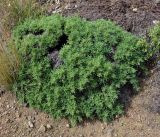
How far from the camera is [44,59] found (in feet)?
13.9

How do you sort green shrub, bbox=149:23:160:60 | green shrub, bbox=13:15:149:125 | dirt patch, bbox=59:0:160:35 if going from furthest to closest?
dirt patch, bbox=59:0:160:35
green shrub, bbox=149:23:160:60
green shrub, bbox=13:15:149:125

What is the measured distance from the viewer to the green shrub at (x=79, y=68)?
13.5 feet

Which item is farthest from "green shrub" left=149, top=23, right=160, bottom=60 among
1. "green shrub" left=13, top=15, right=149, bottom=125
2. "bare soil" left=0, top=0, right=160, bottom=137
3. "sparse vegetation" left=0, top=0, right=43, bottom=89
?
"sparse vegetation" left=0, top=0, right=43, bottom=89

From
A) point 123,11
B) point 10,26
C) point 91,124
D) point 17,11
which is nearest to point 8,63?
point 10,26

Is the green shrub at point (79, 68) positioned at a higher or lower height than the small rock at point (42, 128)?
higher

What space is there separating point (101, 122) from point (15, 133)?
2.94 ft

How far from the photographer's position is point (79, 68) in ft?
13.5

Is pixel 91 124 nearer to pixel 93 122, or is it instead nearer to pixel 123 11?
pixel 93 122

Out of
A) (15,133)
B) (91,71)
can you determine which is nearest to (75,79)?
(91,71)

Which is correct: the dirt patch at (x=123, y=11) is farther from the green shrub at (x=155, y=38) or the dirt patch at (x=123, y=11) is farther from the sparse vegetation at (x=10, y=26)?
the sparse vegetation at (x=10, y=26)

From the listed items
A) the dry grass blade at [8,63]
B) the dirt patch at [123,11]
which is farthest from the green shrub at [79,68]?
the dirt patch at [123,11]

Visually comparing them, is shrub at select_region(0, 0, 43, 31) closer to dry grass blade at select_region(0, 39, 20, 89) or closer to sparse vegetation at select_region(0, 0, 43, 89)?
sparse vegetation at select_region(0, 0, 43, 89)

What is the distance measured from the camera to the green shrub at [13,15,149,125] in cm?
411

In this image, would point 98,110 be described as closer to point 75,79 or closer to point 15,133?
point 75,79
